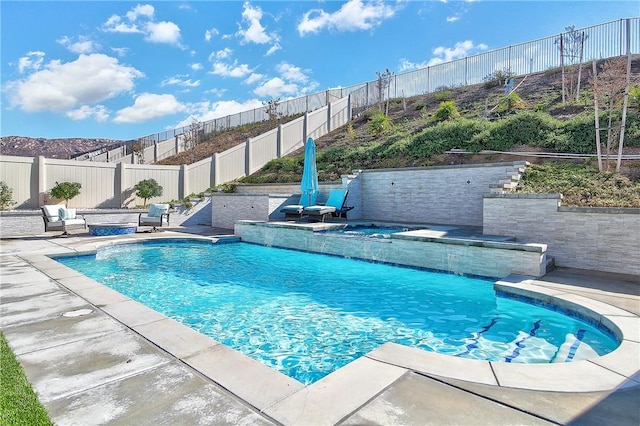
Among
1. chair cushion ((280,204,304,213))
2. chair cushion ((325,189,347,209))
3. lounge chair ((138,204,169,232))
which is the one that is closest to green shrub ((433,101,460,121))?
chair cushion ((325,189,347,209))

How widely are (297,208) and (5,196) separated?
1015 centimetres

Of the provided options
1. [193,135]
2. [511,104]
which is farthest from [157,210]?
[193,135]

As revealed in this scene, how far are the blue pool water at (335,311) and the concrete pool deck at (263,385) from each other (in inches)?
28.4

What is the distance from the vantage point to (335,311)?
15.6 feet

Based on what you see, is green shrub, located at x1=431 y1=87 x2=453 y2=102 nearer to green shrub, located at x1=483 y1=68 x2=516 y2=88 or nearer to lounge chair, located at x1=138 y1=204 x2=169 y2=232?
green shrub, located at x1=483 y1=68 x2=516 y2=88

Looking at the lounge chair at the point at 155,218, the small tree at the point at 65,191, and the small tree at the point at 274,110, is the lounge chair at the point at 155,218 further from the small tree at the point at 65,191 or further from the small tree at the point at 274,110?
the small tree at the point at 274,110

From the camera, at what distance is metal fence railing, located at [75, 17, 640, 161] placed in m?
16.4

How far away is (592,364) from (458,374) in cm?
106

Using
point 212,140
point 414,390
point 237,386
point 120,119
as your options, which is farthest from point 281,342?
point 120,119

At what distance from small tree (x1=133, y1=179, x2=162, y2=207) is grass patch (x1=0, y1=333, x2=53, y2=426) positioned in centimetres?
1386

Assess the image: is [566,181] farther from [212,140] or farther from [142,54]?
[212,140]

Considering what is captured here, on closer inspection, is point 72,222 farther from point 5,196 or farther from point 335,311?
point 335,311

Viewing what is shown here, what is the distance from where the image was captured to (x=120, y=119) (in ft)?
88.2

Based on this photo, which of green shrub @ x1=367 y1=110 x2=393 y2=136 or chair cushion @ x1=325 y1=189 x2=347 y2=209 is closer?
chair cushion @ x1=325 y1=189 x2=347 y2=209
